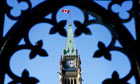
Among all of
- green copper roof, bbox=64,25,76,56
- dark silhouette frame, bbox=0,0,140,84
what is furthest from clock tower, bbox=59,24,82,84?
dark silhouette frame, bbox=0,0,140,84

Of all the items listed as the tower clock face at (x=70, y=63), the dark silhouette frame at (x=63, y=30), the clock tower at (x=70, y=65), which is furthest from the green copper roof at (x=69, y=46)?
the dark silhouette frame at (x=63, y=30)

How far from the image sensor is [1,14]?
5148mm

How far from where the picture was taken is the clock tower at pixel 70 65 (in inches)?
3226

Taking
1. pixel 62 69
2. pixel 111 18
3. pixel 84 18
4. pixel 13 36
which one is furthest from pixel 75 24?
pixel 62 69

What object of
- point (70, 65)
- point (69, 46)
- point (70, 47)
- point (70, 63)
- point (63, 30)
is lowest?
point (63, 30)

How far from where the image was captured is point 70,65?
82.8m

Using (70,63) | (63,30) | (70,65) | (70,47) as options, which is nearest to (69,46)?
(70,47)

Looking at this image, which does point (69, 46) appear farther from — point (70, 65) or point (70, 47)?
point (70, 65)

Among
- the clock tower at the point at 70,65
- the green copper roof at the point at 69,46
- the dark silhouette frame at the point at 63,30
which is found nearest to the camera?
the dark silhouette frame at the point at 63,30

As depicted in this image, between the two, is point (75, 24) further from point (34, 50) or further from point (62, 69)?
point (62, 69)

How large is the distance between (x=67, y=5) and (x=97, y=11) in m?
0.43

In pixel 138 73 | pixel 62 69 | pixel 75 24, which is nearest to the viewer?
pixel 138 73

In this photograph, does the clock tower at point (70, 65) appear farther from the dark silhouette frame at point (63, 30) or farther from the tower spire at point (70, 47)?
the dark silhouette frame at point (63, 30)

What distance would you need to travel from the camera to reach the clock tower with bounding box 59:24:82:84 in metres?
81.9
